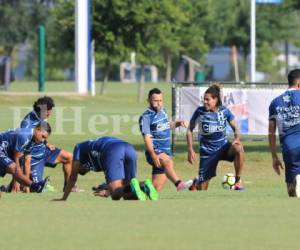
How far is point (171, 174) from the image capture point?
1798 centimetres

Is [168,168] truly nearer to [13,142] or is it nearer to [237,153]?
[237,153]

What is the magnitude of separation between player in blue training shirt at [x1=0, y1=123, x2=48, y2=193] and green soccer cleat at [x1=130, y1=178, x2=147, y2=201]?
2.68m

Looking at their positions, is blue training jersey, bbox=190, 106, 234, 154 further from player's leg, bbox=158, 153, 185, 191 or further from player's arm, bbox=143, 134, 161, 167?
player's arm, bbox=143, 134, 161, 167

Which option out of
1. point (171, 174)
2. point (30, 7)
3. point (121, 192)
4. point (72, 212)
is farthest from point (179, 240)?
point (30, 7)

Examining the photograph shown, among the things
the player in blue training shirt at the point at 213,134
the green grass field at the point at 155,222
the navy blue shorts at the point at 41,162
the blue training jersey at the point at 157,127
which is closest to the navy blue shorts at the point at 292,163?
the green grass field at the point at 155,222

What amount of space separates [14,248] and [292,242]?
2.61 m

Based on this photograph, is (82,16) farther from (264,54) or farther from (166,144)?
(264,54)

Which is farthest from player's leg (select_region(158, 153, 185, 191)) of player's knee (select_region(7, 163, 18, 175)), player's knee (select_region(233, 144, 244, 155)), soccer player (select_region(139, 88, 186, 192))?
player's knee (select_region(7, 163, 18, 175))

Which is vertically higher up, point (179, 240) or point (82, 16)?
point (82, 16)

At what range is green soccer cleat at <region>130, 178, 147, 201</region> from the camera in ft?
46.6

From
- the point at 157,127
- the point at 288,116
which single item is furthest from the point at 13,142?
the point at 288,116

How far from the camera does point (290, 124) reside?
15.4m

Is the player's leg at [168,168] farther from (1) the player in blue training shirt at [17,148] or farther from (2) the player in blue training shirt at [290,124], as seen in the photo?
(2) the player in blue training shirt at [290,124]

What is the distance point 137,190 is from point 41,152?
489 centimetres
